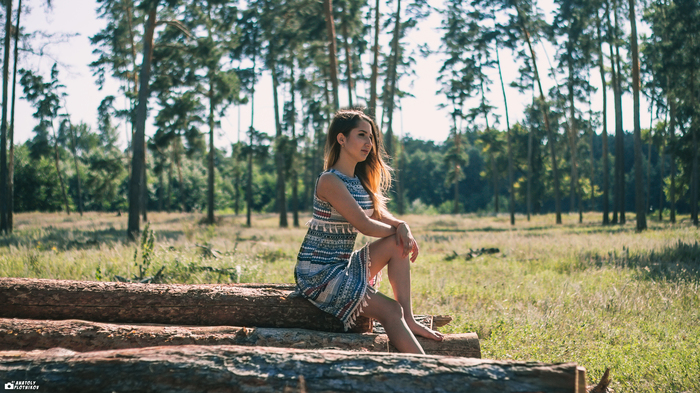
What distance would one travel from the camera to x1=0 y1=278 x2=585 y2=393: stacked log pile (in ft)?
7.36

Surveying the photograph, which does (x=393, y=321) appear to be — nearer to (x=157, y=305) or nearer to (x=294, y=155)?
(x=157, y=305)

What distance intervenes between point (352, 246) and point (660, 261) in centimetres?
778

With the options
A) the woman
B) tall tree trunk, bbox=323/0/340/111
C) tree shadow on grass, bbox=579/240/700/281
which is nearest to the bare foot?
the woman

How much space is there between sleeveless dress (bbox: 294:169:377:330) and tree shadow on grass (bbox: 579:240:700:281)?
5607 mm

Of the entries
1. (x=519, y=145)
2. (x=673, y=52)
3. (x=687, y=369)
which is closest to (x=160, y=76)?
(x=687, y=369)

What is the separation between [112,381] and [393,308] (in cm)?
172

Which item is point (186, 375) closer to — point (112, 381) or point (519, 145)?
point (112, 381)

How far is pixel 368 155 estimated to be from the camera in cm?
403

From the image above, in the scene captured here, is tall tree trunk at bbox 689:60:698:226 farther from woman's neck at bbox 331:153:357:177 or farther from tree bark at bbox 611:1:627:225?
woman's neck at bbox 331:153:357:177

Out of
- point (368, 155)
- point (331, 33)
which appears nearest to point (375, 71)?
point (331, 33)

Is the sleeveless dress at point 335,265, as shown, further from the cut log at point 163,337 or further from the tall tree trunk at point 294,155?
the tall tree trunk at point 294,155

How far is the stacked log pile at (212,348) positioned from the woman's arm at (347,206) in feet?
2.33

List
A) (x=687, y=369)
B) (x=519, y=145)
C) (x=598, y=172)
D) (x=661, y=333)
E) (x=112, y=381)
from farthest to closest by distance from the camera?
1. (x=598, y=172)
2. (x=519, y=145)
3. (x=661, y=333)
4. (x=687, y=369)
5. (x=112, y=381)

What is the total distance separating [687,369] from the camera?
364 cm
